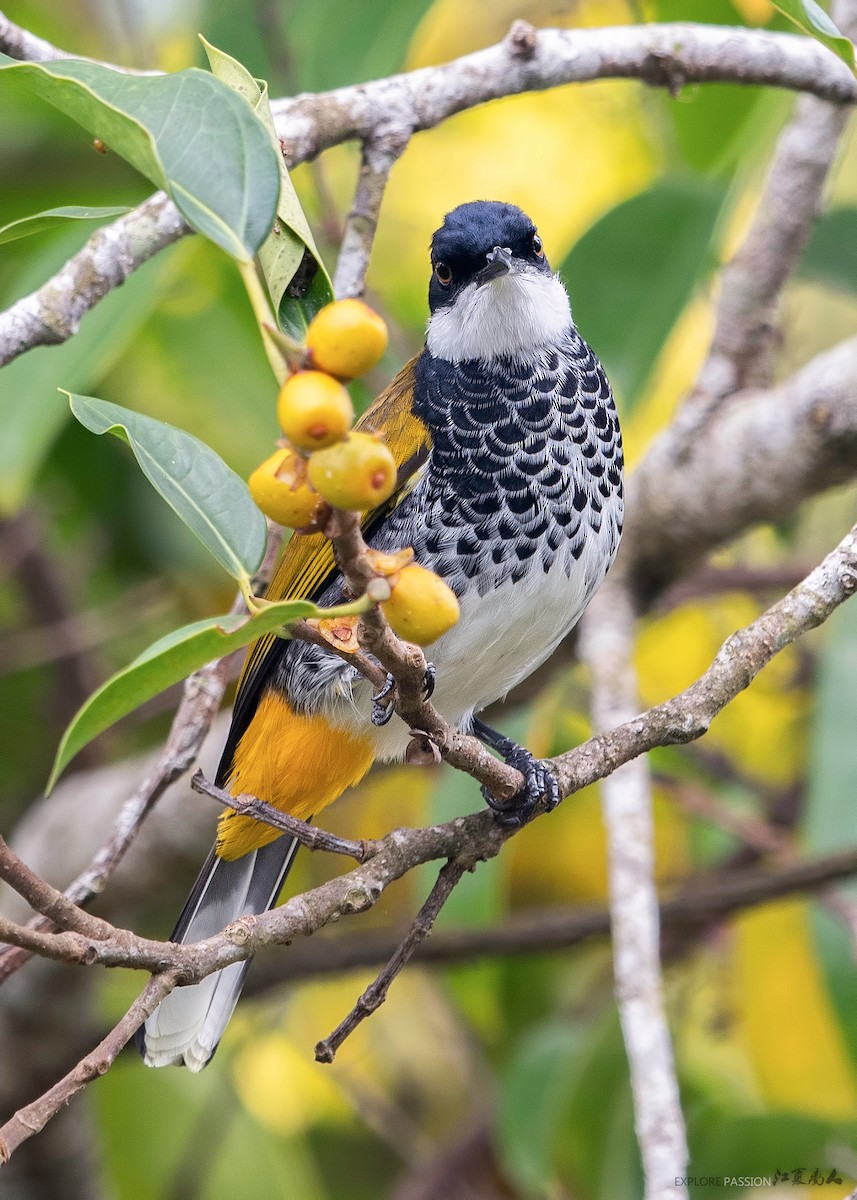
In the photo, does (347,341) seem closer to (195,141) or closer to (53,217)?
(195,141)

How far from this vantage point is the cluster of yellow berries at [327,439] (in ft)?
3.46

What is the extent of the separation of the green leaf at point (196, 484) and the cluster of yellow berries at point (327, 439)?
0.28m

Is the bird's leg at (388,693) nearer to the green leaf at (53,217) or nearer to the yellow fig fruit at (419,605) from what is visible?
the yellow fig fruit at (419,605)

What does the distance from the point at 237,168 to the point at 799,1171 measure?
2.47m

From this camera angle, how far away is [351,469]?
1067 millimetres

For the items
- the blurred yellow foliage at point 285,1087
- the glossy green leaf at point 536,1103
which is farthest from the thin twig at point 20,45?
the blurred yellow foliage at point 285,1087

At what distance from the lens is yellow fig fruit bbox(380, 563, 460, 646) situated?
1179 millimetres

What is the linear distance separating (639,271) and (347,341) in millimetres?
2481

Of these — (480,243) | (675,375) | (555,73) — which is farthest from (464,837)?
(675,375)

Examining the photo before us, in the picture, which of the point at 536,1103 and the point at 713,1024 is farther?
the point at 713,1024

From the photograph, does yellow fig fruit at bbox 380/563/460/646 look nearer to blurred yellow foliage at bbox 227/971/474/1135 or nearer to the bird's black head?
the bird's black head

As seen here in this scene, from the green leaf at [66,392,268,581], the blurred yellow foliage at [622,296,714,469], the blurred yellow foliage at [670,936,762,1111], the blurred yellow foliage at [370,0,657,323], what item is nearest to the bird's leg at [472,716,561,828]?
the green leaf at [66,392,268,581]

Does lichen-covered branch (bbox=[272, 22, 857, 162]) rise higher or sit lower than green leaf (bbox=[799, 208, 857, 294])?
lower

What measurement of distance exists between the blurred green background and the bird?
58cm
